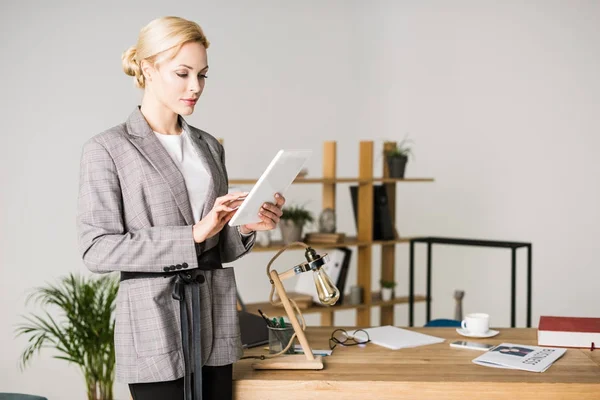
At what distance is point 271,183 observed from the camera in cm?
178

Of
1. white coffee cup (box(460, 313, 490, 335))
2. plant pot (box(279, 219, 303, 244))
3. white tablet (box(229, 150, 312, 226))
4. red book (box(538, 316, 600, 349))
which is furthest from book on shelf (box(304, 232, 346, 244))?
white tablet (box(229, 150, 312, 226))

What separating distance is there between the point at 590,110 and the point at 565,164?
1.32ft

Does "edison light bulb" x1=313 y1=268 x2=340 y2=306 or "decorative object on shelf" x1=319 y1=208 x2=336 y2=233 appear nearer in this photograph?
"edison light bulb" x1=313 y1=268 x2=340 y2=306

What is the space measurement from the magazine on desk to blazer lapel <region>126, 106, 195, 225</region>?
3.27ft

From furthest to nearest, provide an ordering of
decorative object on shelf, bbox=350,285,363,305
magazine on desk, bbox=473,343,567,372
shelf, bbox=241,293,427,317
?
decorative object on shelf, bbox=350,285,363,305
shelf, bbox=241,293,427,317
magazine on desk, bbox=473,343,567,372

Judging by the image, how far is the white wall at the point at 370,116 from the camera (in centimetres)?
475

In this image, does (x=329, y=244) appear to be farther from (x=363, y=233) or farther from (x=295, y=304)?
(x=295, y=304)

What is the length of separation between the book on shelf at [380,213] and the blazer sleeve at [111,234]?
336 centimetres

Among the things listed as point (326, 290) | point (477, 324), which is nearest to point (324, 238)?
point (477, 324)

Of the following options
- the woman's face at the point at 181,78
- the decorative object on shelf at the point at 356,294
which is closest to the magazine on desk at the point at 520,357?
the woman's face at the point at 181,78

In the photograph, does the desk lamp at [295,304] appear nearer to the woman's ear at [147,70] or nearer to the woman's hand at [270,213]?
the woman's hand at [270,213]

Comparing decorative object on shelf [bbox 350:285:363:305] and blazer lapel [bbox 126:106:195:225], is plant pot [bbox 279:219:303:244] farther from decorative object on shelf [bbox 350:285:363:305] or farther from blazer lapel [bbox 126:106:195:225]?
blazer lapel [bbox 126:106:195:225]

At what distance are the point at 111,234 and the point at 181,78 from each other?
1.34 feet

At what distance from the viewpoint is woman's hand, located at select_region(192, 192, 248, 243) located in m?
1.72
